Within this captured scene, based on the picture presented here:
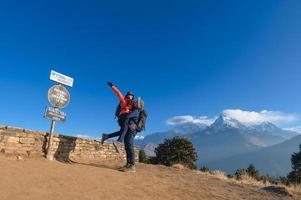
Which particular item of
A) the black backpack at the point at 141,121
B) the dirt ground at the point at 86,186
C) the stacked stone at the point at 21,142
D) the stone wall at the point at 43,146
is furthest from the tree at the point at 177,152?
the stacked stone at the point at 21,142

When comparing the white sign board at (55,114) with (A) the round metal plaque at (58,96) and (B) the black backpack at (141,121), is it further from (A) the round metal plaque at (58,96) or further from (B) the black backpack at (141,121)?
(B) the black backpack at (141,121)

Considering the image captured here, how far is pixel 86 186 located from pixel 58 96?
476cm

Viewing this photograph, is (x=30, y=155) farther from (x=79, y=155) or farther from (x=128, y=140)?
(x=128, y=140)

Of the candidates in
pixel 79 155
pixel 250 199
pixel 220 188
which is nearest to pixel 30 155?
pixel 79 155

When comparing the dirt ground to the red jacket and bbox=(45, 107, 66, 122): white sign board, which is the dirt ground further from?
the red jacket

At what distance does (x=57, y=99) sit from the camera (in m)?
11.0

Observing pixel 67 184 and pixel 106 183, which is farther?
pixel 106 183

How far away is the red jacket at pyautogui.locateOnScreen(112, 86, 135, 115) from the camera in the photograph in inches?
411

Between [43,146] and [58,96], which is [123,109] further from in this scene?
[43,146]

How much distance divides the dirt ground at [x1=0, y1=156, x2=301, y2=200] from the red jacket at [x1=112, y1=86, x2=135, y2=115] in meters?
2.12

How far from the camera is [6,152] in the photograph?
9.19 meters

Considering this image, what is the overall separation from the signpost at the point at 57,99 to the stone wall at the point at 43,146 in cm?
36

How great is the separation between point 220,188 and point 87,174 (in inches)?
169

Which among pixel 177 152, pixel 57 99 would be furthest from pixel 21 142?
pixel 177 152
